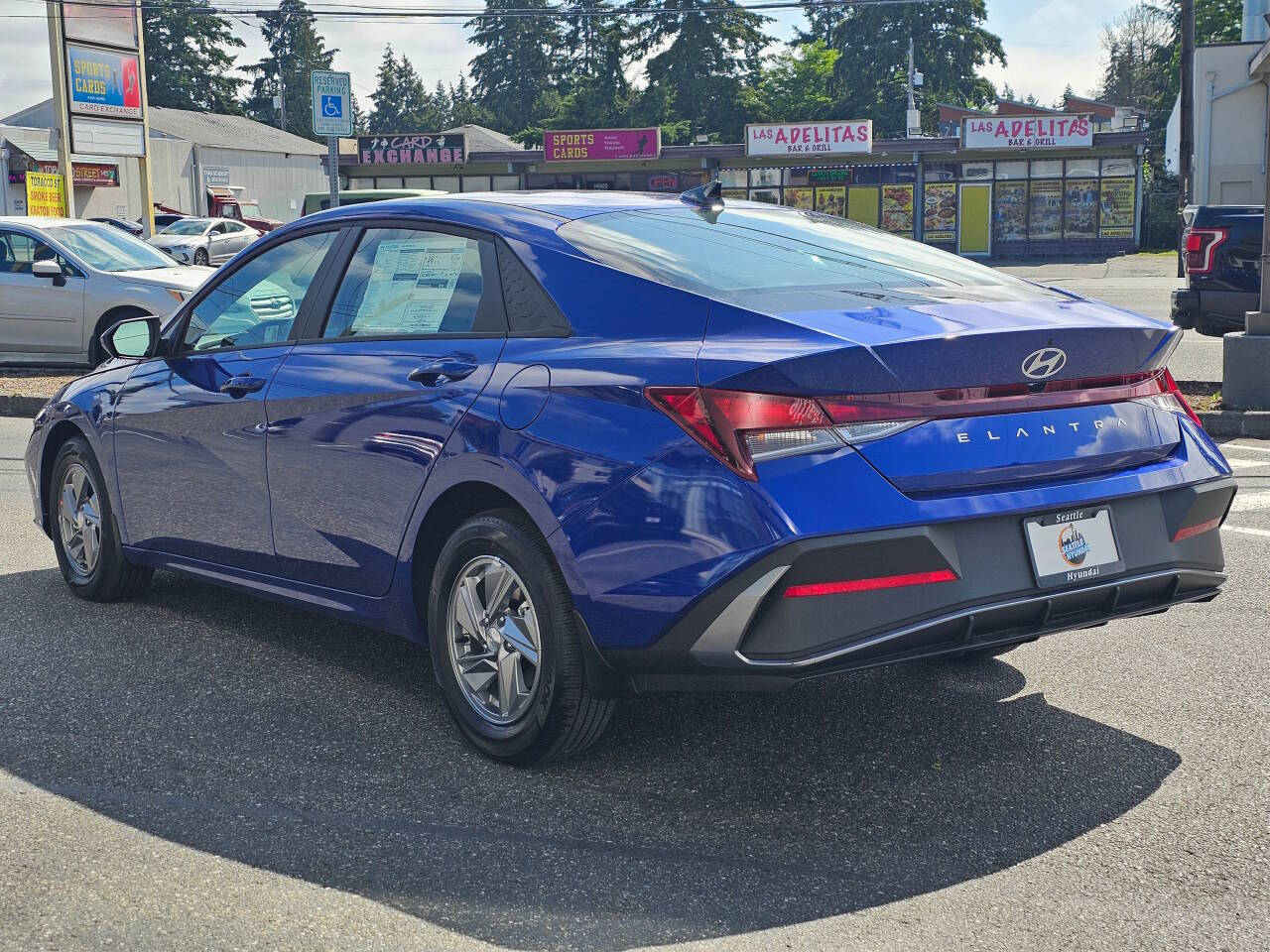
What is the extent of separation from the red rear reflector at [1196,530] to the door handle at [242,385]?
111 inches

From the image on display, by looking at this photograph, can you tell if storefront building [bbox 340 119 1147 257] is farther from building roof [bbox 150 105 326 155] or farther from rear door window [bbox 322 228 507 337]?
rear door window [bbox 322 228 507 337]

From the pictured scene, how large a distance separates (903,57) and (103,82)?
7665 cm

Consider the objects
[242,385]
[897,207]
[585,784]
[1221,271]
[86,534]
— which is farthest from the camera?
[897,207]

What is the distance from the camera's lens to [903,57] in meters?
92.0

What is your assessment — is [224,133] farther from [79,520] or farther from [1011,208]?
[79,520]

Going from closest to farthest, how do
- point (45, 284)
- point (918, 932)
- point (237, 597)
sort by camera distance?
point (918, 932)
point (237, 597)
point (45, 284)

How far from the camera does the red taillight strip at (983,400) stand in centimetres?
347

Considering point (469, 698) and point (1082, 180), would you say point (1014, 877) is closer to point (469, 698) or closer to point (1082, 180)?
point (469, 698)

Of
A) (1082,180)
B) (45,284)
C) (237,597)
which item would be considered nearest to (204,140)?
(1082,180)

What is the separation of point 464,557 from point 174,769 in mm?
969

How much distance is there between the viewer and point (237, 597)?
6164mm

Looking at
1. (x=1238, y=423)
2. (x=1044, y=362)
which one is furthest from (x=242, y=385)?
(x=1238, y=423)

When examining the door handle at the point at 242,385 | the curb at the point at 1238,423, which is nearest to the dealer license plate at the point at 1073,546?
the door handle at the point at 242,385

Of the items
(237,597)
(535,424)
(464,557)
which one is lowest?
(237,597)
